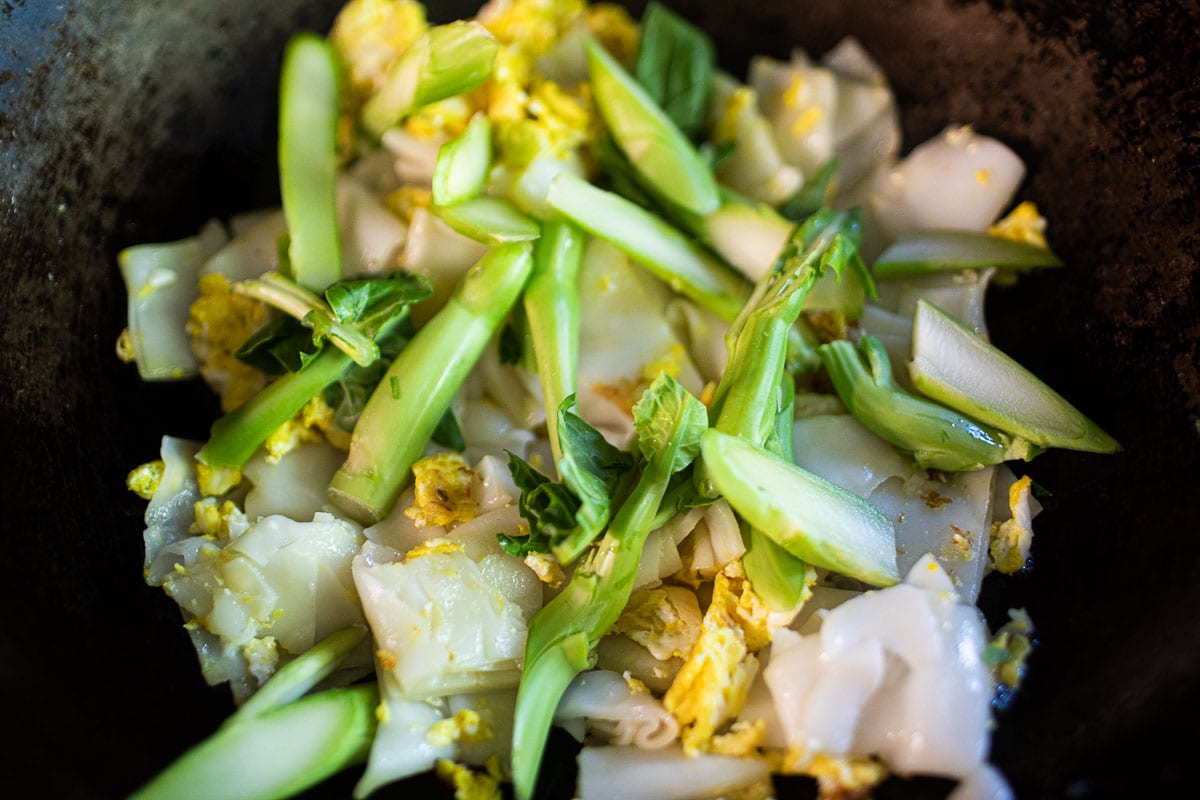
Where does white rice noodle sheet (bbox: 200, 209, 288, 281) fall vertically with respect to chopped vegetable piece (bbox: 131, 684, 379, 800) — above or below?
above

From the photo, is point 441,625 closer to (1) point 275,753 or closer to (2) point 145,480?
(1) point 275,753

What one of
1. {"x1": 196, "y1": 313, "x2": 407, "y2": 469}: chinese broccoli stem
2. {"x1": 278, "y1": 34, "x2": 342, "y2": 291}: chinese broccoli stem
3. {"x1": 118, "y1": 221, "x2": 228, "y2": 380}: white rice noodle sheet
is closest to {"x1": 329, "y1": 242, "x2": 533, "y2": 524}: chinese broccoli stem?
{"x1": 196, "y1": 313, "x2": 407, "y2": 469}: chinese broccoli stem

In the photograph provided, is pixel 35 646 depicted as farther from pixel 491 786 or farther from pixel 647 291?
pixel 647 291

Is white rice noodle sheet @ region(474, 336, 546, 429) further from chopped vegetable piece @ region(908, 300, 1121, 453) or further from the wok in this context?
chopped vegetable piece @ region(908, 300, 1121, 453)

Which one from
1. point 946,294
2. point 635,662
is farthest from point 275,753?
point 946,294

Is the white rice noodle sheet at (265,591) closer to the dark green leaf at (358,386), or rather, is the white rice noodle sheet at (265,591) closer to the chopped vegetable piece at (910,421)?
the dark green leaf at (358,386)

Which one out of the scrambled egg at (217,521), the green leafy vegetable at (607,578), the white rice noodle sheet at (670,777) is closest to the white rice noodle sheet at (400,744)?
the green leafy vegetable at (607,578)

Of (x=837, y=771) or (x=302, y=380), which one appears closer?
(x=837, y=771)
